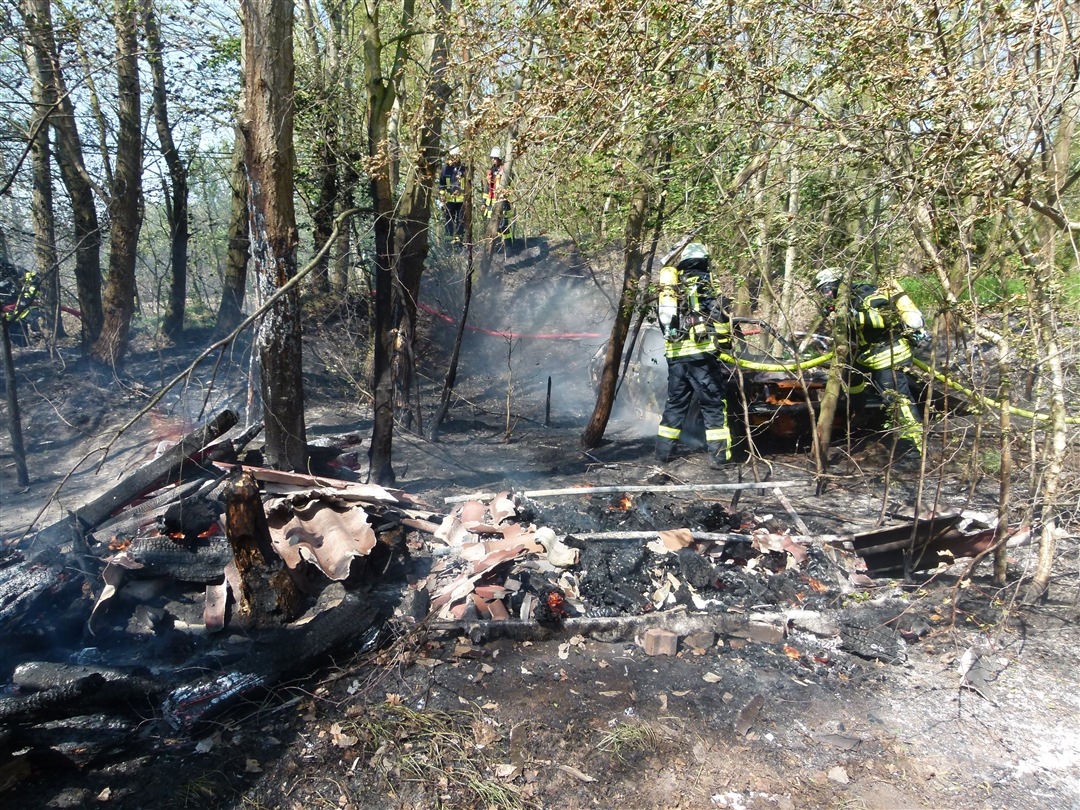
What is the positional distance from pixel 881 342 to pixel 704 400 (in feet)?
6.45

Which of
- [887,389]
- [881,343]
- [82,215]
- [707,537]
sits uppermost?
[82,215]

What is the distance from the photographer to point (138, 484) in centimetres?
550

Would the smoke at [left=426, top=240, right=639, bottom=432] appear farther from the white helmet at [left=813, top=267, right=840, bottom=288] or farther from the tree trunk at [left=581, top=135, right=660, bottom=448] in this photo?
the white helmet at [left=813, top=267, right=840, bottom=288]

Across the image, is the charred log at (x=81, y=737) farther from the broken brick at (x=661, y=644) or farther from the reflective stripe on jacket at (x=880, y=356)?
the reflective stripe on jacket at (x=880, y=356)

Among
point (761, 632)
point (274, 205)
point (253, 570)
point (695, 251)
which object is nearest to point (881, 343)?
point (695, 251)

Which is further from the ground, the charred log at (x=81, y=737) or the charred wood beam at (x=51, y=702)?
the charred wood beam at (x=51, y=702)

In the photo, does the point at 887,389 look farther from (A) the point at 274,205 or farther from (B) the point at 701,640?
(A) the point at 274,205

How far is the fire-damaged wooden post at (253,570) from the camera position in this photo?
4.47 meters

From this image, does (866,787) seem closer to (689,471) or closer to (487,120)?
(689,471)

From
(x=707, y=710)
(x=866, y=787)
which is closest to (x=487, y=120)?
(x=707, y=710)

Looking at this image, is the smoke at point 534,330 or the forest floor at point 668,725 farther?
the smoke at point 534,330

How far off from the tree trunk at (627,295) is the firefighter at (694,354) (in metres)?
0.47

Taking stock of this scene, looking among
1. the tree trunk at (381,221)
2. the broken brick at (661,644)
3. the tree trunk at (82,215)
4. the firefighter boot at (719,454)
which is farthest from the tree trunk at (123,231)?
the broken brick at (661,644)

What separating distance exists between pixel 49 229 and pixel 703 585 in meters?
10.3
